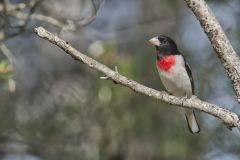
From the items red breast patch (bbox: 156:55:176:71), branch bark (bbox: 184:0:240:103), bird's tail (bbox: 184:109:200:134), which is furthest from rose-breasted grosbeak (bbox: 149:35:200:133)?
branch bark (bbox: 184:0:240:103)

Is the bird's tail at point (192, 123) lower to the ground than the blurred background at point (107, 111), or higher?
higher

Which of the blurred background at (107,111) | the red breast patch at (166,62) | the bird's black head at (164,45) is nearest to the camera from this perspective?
the red breast patch at (166,62)

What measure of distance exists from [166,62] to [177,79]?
154mm

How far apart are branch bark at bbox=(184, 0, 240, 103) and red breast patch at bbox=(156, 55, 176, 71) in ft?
6.44

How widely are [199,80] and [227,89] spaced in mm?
291

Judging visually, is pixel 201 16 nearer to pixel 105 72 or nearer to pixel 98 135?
pixel 105 72

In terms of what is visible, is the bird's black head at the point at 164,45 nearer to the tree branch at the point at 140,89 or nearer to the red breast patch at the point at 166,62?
the red breast patch at the point at 166,62

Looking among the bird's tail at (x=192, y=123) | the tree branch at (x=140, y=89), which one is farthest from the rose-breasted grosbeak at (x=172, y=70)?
the tree branch at (x=140, y=89)

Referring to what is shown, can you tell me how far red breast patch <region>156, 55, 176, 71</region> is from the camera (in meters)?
5.11

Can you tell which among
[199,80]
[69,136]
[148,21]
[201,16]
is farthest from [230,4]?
[201,16]

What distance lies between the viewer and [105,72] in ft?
10.8

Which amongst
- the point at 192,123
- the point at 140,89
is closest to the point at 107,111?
the point at 192,123

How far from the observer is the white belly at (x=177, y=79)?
511 cm

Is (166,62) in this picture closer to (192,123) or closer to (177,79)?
(177,79)
